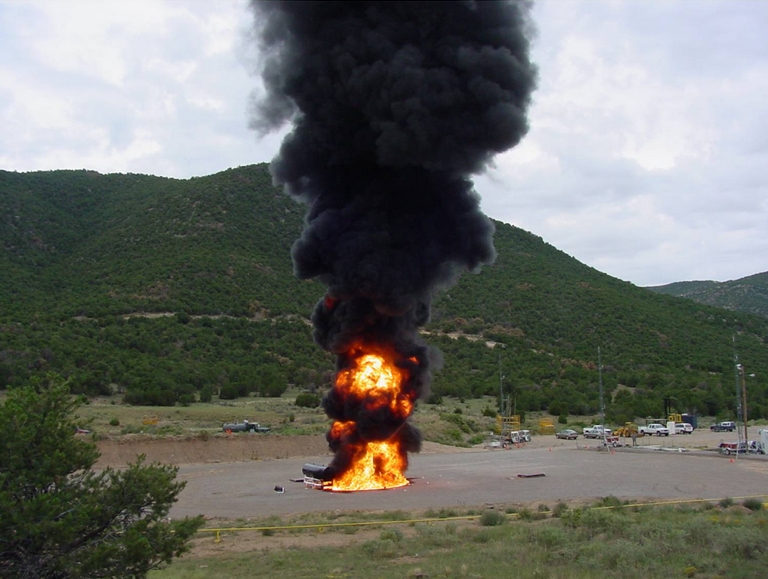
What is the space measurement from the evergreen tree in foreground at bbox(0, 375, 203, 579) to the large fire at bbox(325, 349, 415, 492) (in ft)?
51.3

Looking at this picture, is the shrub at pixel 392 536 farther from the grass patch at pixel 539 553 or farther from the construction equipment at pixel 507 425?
the construction equipment at pixel 507 425

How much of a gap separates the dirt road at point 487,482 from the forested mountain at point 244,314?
86.7 feet

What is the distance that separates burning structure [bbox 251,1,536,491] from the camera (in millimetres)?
27750

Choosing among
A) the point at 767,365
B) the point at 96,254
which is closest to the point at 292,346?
the point at 96,254

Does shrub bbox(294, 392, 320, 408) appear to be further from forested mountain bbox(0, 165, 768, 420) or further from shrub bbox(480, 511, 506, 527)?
shrub bbox(480, 511, 506, 527)

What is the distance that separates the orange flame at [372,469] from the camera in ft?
103

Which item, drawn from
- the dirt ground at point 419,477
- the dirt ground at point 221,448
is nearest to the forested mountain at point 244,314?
the dirt ground at point 221,448

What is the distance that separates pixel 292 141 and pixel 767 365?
86.4 meters

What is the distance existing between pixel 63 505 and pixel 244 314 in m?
75.2

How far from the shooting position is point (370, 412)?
28391 mm

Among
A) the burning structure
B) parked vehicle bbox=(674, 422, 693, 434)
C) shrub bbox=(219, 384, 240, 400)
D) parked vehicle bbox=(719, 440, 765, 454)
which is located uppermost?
the burning structure

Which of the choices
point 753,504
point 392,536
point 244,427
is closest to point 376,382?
point 392,536

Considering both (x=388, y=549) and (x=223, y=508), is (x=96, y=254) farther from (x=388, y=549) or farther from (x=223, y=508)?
(x=388, y=549)

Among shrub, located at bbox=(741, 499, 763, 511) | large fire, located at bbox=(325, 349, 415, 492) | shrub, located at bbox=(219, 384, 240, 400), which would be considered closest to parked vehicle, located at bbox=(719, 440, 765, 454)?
shrub, located at bbox=(741, 499, 763, 511)
